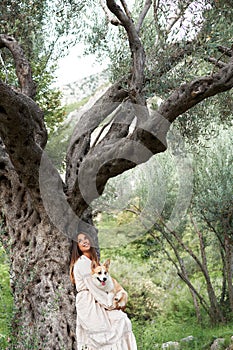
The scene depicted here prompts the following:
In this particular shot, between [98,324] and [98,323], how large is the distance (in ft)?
0.03

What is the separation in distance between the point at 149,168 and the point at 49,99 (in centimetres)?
623

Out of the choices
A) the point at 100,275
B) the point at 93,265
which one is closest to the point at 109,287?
the point at 100,275

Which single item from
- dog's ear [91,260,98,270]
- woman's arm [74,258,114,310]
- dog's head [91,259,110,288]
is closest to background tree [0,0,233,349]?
woman's arm [74,258,114,310]

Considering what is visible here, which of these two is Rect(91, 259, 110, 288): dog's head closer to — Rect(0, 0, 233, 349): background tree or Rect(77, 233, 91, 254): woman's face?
Rect(77, 233, 91, 254): woman's face

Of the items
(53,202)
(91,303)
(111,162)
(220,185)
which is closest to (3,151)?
(53,202)

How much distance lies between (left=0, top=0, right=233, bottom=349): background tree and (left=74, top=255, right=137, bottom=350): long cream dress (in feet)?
2.78

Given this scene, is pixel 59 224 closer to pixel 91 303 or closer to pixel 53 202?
pixel 53 202

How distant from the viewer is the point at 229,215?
11.5 m

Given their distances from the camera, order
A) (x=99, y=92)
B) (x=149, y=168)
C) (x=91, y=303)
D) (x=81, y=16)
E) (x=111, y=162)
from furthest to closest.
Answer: (x=99, y=92) → (x=81, y=16) → (x=149, y=168) → (x=111, y=162) → (x=91, y=303)

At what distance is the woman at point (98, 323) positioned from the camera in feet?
18.9

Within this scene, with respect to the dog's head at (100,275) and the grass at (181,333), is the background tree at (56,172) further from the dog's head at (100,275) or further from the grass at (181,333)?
the grass at (181,333)

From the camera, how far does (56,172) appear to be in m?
7.74

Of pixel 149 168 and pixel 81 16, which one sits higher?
pixel 81 16

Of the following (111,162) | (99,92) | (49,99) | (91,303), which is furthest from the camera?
(99,92)
